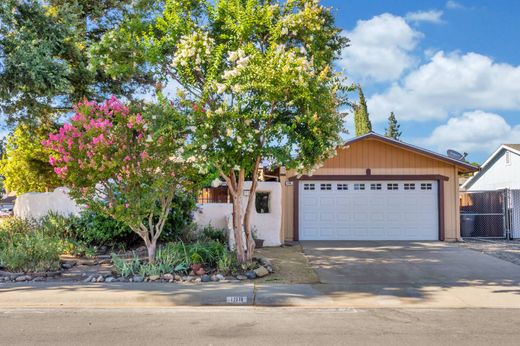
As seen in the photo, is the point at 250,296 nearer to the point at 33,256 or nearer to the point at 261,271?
the point at 261,271

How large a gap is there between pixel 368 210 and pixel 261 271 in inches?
331

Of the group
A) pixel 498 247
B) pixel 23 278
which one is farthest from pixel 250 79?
pixel 498 247

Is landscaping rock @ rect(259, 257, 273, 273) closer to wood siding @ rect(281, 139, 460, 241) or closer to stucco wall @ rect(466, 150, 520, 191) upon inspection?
wood siding @ rect(281, 139, 460, 241)

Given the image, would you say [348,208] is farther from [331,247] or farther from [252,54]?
[252,54]

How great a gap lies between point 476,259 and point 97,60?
1085 centimetres

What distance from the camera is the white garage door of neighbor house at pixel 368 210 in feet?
58.2

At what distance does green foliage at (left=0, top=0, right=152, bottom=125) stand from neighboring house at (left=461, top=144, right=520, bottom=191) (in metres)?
21.1

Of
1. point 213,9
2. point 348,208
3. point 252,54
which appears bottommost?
point 348,208

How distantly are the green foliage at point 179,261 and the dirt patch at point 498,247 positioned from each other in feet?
24.8

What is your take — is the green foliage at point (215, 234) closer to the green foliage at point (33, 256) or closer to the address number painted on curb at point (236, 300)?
the green foliage at point (33, 256)

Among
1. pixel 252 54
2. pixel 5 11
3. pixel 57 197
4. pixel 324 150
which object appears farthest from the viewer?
pixel 57 197

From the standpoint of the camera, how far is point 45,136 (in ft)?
60.6

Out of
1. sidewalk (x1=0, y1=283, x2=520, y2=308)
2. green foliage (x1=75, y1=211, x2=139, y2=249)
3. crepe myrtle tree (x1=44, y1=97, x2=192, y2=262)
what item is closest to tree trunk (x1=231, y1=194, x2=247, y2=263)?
crepe myrtle tree (x1=44, y1=97, x2=192, y2=262)

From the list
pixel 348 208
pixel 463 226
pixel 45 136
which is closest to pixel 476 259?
pixel 348 208
